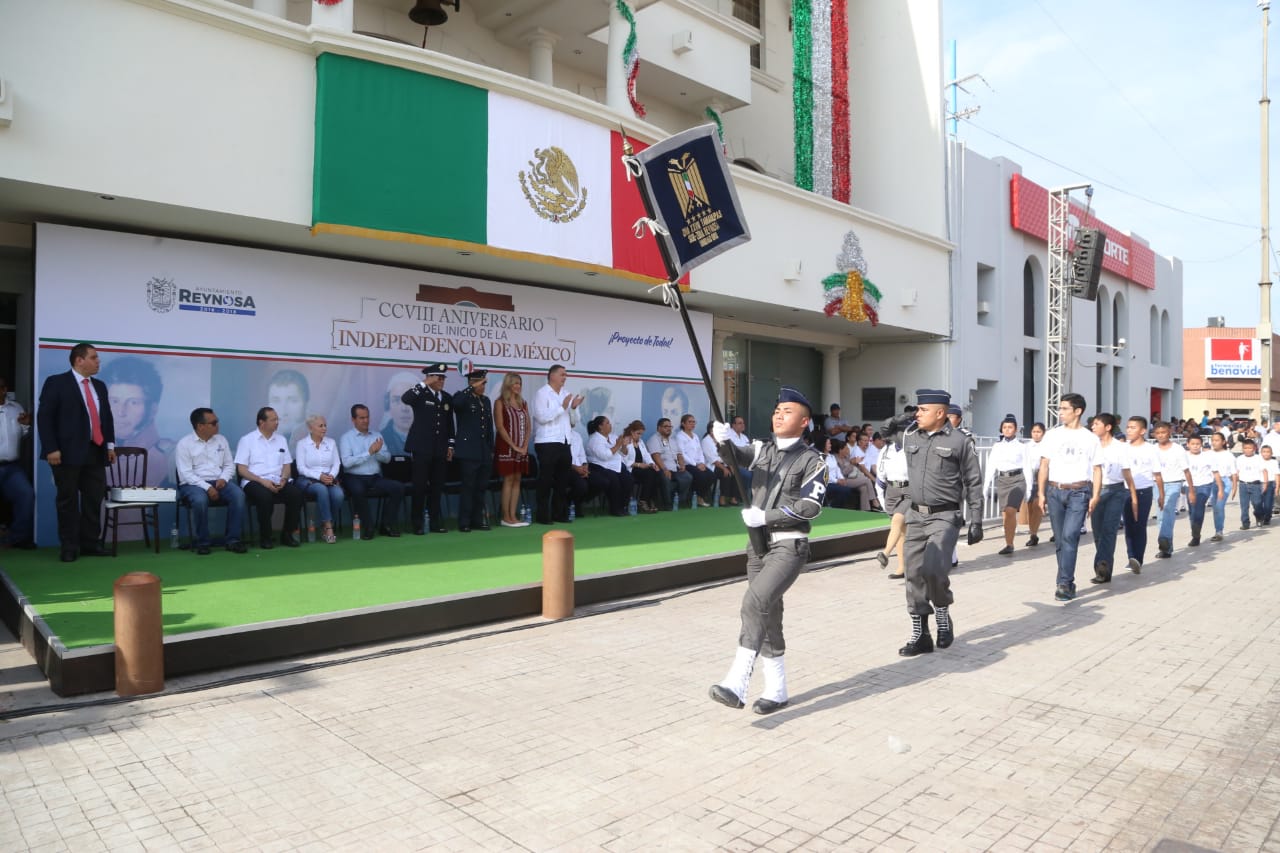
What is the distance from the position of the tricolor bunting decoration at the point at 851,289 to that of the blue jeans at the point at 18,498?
13.0 m

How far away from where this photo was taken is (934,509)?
21.1 ft

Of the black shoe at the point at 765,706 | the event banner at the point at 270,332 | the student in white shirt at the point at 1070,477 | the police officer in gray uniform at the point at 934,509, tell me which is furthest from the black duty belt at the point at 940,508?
the event banner at the point at 270,332

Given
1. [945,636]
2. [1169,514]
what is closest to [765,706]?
[945,636]

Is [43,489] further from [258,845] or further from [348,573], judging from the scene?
[258,845]

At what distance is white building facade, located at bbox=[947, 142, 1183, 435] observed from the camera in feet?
69.7

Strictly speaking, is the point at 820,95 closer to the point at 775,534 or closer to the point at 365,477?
the point at 365,477

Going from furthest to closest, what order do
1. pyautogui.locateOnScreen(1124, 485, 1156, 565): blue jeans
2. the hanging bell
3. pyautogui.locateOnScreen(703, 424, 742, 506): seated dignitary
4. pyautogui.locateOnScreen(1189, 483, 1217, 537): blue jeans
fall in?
pyautogui.locateOnScreen(703, 424, 742, 506): seated dignitary → pyautogui.locateOnScreen(1189, 483, 1217, 537): blue jeans → the hanging bell → pyautogui.locateOnScreen(1124, 485, 1156, 565): blue jeans

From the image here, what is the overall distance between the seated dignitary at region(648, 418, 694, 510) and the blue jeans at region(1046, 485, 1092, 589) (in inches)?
232

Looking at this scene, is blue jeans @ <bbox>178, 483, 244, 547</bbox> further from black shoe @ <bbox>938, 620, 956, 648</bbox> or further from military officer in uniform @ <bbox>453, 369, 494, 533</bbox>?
black shoe @ <bbox>938, 620, 956, 648</bbox>

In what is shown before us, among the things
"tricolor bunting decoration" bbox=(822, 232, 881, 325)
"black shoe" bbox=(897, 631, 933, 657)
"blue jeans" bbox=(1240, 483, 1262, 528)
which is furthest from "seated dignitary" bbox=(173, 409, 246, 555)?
"blue jeans" bbox=(1240, 483, 1262, 528)

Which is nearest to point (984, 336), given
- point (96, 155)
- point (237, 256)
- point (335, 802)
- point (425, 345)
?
point (425, 345)

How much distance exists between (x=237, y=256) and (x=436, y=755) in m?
7.82

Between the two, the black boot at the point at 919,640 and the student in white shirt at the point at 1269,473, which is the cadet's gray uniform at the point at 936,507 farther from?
the student in white shirt at the point at 1269,473

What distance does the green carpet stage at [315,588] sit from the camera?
5547mm
